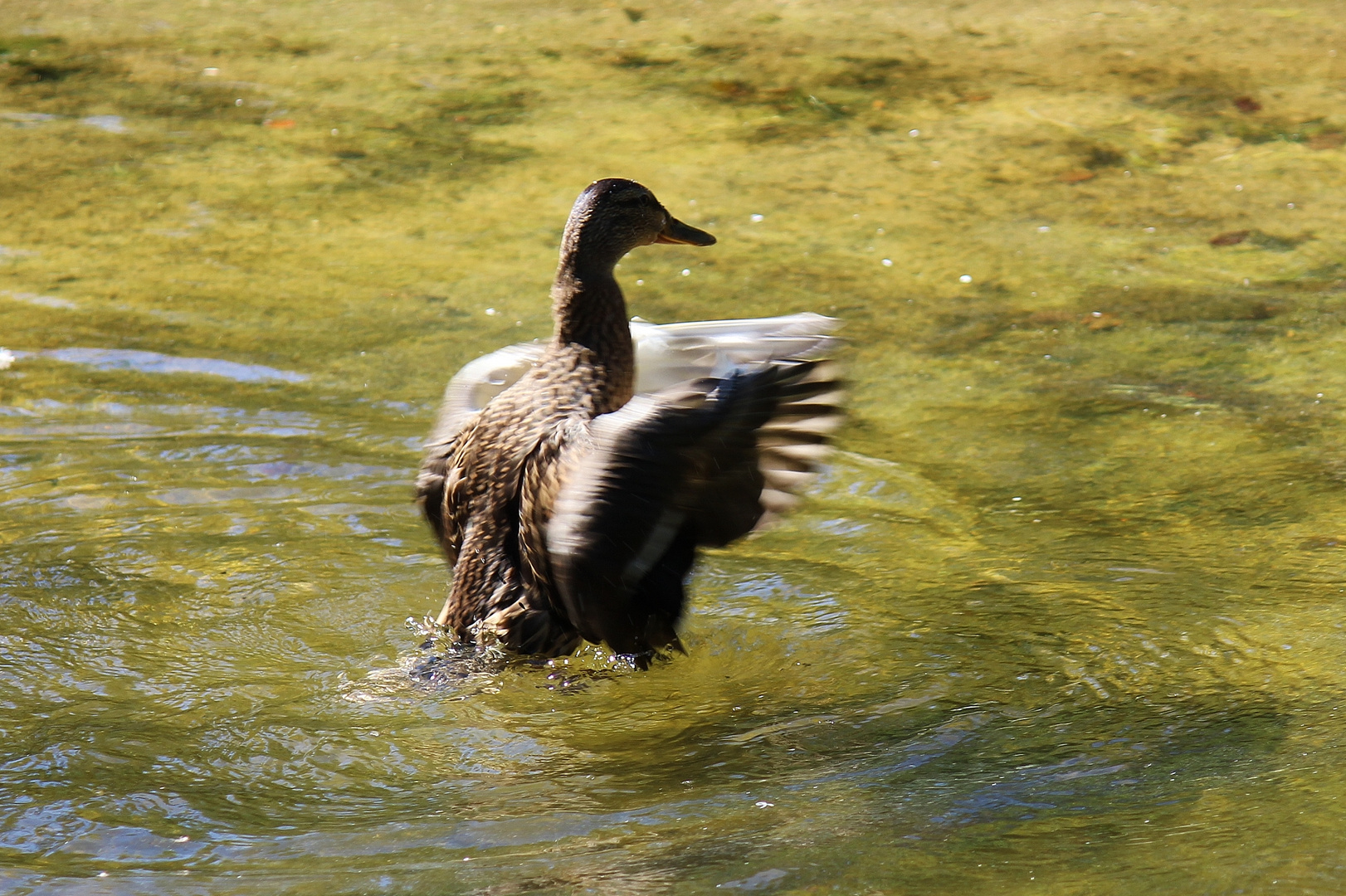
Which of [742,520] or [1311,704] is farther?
[742,520]

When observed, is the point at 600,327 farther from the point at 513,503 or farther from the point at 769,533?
the point at 769,533

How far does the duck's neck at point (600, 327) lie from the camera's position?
14.5 ft

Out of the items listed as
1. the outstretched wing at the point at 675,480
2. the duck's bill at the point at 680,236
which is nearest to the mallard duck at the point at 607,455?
the outstretched wing at the point at 675,480

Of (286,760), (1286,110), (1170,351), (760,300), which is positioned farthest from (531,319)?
(1286,110)

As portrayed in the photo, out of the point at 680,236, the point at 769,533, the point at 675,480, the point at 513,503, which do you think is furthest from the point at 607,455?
the point at 680,236

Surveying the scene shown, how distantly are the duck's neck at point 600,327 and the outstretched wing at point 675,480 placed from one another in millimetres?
642

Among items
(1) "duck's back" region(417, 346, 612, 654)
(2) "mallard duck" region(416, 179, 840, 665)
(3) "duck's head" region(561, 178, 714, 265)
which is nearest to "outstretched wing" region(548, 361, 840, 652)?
(2) "mallard duck" region(416, 179, 840, 665)

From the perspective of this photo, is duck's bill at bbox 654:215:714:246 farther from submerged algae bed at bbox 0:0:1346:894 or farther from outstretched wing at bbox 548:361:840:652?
outstretched wing at bbox 548:361:840:652

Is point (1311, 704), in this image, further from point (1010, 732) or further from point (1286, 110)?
point (1286, 110)

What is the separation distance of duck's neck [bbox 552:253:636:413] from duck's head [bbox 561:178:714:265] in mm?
119

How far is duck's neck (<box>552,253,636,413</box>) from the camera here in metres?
4.43

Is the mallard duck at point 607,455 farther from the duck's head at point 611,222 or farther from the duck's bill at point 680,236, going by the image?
the duck's bill at point 680,236

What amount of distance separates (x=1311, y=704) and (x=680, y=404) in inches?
64.0

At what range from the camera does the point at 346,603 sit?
4.45m
